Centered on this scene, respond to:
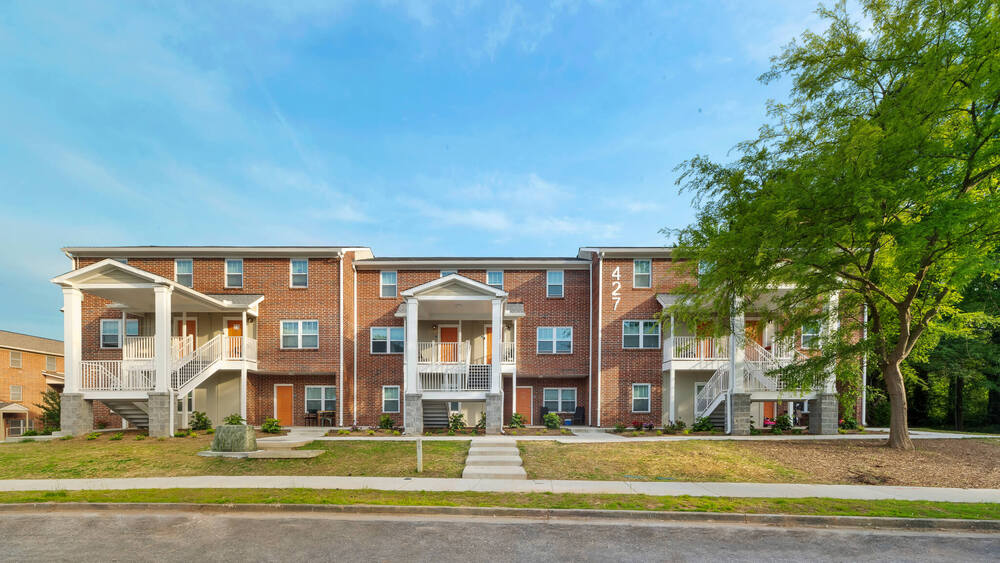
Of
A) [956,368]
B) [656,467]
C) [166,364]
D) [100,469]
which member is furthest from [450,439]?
[956,368]

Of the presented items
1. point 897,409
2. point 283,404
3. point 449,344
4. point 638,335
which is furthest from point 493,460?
point 283,404

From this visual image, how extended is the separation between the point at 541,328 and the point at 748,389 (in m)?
8.84

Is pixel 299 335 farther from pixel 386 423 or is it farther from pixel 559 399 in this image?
pixel 559 399

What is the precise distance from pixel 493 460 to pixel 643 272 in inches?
498

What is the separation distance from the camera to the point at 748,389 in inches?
765

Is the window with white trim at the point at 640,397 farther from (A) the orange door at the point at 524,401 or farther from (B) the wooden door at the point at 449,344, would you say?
(B) the wooden door at the point at 449,344

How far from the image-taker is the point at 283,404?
22.9 m

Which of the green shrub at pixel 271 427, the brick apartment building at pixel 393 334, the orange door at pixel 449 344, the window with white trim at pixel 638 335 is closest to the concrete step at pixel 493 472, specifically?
the brick apartment building at pixel 393 334

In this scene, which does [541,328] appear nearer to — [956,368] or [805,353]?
[805,353]

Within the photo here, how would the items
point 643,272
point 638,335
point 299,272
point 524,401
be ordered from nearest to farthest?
point 638,335
point 643,272
point 299,272
point 524,401

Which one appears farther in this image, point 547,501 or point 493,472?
point 493,472

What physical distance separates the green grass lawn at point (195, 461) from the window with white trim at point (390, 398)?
20.7 ft

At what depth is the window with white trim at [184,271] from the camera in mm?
22812

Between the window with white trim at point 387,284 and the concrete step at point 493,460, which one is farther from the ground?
the window with white trim at point 387,284
